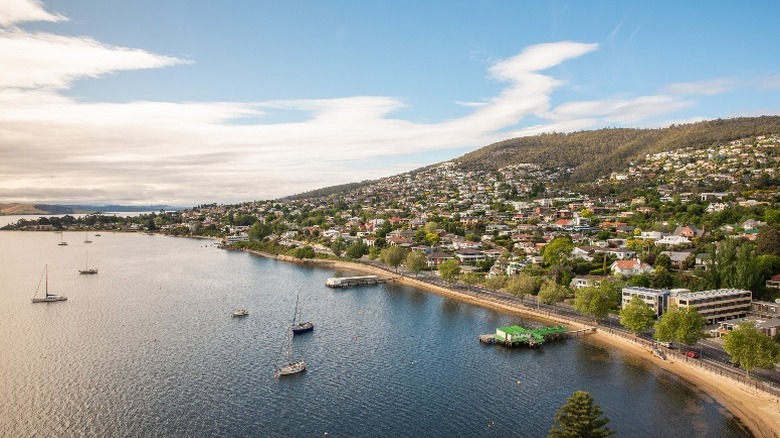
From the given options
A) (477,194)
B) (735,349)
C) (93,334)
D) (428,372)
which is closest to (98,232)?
(477,194)

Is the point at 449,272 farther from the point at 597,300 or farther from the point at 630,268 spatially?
the point at 597,300

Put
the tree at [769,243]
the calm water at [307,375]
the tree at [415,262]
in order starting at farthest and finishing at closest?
1. the tree at [415,262]
2. the tree at [769,243]
3. the calm water at [307,375]

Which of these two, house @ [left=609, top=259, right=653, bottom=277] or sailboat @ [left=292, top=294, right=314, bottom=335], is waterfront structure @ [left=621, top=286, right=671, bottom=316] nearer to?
house @ [left=609, top=259, right=653, bottom=277]

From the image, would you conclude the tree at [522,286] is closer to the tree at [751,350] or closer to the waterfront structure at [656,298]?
the waterfront structure at [656,298]

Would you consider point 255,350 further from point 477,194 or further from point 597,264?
point 477,194

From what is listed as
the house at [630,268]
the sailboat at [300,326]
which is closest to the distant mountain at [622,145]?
the house at [630,268]

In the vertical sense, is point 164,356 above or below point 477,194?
below

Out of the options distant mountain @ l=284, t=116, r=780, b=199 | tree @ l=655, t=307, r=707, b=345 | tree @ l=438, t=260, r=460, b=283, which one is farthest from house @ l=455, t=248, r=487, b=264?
distant mountain @ l=284, t=116, r=780, b=199

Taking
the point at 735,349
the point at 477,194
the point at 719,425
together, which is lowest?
the point at 719,425
